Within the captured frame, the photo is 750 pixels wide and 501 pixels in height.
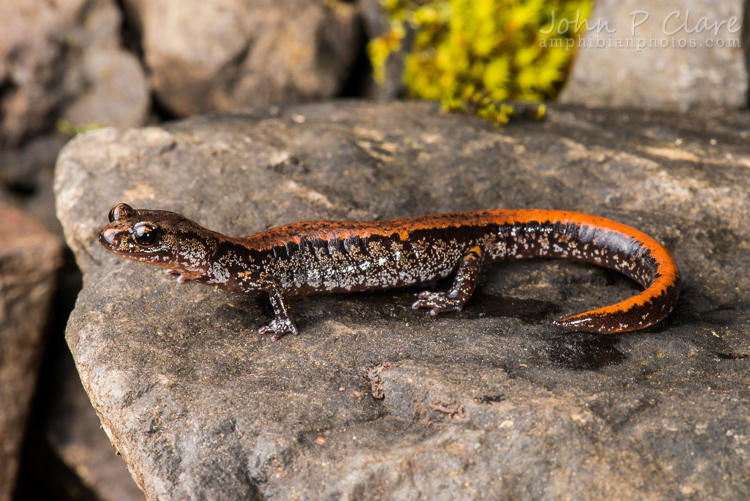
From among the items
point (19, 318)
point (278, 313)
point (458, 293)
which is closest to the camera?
point (278, 313)

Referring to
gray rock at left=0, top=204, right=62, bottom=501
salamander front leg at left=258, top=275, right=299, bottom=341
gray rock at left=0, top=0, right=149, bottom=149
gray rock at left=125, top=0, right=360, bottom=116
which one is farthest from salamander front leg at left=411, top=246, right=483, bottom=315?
gray rock at left=0, top=0, right=149, bottom=149

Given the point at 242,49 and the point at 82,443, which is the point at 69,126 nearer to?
the point at 242,49

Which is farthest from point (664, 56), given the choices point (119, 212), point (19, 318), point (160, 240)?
point (19, 318)

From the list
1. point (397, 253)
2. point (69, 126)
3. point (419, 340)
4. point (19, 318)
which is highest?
point (397, 253)


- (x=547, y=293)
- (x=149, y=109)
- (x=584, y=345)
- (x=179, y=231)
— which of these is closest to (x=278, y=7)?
(x=149, y=109)

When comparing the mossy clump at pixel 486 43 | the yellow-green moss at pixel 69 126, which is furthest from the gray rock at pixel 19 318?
the mossy clump at pixel 486 43

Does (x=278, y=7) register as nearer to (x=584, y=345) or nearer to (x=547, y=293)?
(x=547, y=293)

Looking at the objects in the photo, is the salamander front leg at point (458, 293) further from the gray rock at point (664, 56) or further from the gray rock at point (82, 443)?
the gray rock at point (82, 443)
